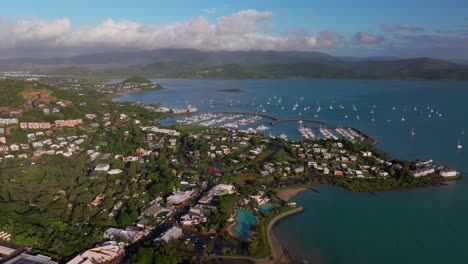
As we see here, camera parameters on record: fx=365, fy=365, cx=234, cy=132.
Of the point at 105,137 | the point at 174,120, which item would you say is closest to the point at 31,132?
the point at 105,137

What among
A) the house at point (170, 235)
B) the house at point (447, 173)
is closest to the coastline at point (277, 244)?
the house at point (170, 235)

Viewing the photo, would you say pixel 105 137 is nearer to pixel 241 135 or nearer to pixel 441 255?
pixel 241 135

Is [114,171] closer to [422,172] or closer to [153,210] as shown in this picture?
[153,210]

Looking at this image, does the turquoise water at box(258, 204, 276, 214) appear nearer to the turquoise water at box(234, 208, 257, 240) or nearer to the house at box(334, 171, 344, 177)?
the turquoise water at box(234, 208, 257, 240)

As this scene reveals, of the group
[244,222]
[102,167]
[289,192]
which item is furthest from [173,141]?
[244,222]

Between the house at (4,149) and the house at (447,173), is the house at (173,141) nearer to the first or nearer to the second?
the house at (4,149)

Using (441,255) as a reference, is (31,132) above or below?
above

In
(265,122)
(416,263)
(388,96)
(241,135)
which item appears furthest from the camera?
(388,96)
